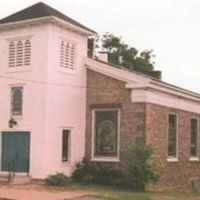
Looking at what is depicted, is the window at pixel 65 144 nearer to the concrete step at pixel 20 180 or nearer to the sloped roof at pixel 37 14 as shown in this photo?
the concrete step at pixel 20 180

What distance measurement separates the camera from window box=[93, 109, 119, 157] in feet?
96.5

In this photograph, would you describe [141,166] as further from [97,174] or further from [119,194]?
[119,194]

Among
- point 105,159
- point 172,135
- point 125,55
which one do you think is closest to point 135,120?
point 105,159

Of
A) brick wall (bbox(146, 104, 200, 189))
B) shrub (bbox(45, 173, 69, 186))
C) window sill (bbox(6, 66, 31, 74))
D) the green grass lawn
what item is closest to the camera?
the green grass lawn

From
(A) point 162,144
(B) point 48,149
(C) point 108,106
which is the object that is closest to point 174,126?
(A) point 162,144

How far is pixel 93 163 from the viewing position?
96.4ft

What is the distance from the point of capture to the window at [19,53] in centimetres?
2883

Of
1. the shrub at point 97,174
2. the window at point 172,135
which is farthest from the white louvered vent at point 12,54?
the window at point 172,135

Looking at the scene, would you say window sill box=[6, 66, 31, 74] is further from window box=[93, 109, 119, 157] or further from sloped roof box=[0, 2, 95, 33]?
window box=[93, 109, 119, 157]

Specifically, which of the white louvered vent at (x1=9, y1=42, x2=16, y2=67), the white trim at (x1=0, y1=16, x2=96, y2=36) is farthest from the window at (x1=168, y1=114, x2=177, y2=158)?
the white louvered vent at (x1=9, y1=42, x2=16, y2=67)

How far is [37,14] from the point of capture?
28625mm

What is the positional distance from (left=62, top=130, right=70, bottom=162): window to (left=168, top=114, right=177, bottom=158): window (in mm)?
5629

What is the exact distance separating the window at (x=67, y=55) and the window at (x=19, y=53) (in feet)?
5.21

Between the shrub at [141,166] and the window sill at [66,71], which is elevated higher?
the window sill at [66,71]
